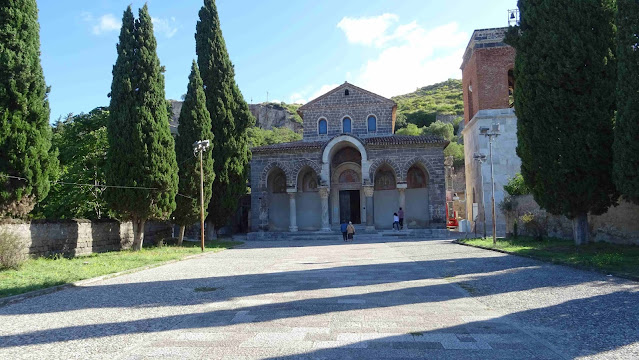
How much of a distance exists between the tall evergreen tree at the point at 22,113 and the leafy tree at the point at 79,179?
27.7ft

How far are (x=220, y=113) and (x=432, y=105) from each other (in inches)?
3367

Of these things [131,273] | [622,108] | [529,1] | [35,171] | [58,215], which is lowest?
[131,273]

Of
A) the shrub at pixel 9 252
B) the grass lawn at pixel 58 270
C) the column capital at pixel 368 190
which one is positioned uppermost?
the column capital at pixel 368 190

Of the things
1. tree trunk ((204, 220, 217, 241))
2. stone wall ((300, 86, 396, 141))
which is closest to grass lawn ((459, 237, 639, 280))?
tree trunk ((204, 220, 217, 241))

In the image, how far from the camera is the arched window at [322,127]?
32.6m

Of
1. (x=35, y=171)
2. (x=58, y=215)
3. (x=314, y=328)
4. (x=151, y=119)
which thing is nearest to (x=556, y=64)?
(x=314, y=328)

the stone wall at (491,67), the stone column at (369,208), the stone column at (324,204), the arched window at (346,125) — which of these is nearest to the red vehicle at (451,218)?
the stone column at (369,208)

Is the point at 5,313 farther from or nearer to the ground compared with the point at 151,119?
nearer to the ground

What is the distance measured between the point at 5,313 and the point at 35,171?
26.1 ft

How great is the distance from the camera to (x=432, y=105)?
10444 cm

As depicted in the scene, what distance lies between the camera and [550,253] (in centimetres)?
1320

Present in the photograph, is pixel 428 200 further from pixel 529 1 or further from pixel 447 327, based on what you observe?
pixel 447 327

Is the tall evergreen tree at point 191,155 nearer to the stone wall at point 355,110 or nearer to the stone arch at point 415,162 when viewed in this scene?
the stone wall at point 355,110

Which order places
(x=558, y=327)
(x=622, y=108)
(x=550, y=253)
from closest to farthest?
(x=558, y=327)
(x=622, y=108)
(x=550, y=253)
